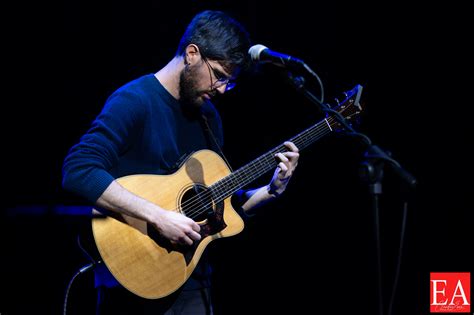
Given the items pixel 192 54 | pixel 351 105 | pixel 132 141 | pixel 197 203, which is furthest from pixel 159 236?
pixel 351 105

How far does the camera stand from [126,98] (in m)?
2.42

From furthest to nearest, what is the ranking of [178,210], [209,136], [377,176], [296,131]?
[296,131] → [209,136] → [178,210] → [377,176]

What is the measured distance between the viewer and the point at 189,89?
261cm

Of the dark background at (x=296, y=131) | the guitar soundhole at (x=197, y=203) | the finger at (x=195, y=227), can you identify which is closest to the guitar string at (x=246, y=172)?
the guitar soundhole at (x=197, y=203)

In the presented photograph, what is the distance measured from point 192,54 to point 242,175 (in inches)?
29.2

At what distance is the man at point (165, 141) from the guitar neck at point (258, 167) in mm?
80

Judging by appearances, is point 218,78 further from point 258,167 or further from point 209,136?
point 258,167

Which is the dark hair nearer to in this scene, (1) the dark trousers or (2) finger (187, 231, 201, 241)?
(2) finger (187, 231, 201, 241)

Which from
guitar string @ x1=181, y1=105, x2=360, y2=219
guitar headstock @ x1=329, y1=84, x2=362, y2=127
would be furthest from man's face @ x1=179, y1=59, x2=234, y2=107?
guitar headstock @ x1=329, y1=84, x2=362, y2=127

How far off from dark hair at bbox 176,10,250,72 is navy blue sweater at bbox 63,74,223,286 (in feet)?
1.09

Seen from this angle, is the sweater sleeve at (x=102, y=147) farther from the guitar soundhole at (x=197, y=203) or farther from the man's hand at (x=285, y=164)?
the man's hand at (x=285, y=164)

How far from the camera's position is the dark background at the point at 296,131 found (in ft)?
11.8

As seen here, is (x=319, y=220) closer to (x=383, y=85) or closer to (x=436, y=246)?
(x=436, y=246)

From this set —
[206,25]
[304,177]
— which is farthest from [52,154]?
[304,177]
